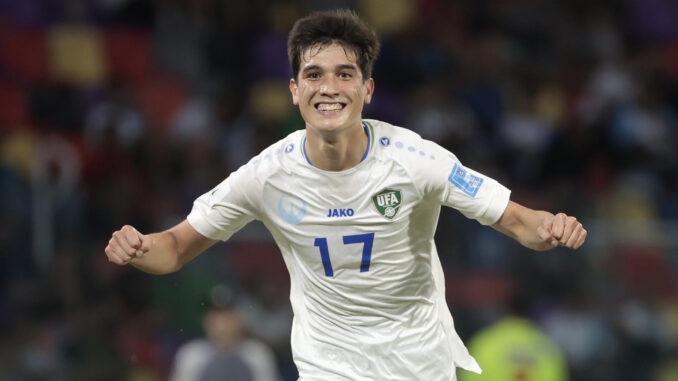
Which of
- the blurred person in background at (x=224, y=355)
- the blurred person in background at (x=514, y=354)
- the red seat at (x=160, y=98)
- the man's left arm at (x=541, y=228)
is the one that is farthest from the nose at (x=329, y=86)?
the red seat at (x=160, y=98)

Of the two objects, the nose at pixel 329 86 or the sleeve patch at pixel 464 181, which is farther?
the sleeve patch at pixel 464 181

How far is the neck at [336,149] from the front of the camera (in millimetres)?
4302

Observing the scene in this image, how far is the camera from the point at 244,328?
27.6 feet

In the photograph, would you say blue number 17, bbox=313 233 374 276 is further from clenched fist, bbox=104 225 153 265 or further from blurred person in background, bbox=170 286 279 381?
blurred person in background, bbox=170 286 279 381

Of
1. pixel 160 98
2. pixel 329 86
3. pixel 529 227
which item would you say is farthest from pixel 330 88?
pixel 160 98

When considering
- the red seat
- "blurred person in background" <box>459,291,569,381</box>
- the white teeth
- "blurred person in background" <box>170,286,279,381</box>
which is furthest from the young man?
the red seat

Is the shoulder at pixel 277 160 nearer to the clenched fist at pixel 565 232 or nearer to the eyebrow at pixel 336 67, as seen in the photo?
the eyebrow at pixel 336 67

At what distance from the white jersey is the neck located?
3cm

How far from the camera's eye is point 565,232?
13.0 feet

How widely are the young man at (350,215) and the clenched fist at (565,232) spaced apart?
0.13 m

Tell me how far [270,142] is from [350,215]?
18.6ft

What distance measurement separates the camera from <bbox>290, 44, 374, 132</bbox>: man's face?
4.20 m

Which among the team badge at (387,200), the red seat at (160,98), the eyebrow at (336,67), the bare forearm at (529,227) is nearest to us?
the bare forearm at (529,227)

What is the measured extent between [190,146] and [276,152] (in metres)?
5.42
